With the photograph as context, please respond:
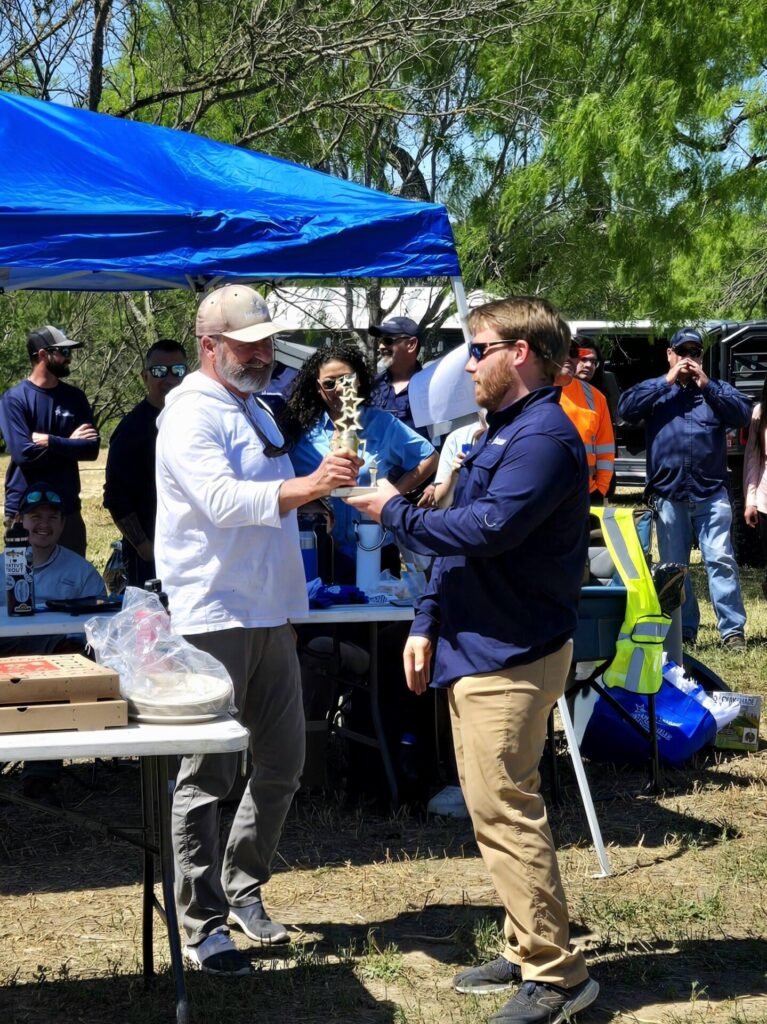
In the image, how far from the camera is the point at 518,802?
3.20m

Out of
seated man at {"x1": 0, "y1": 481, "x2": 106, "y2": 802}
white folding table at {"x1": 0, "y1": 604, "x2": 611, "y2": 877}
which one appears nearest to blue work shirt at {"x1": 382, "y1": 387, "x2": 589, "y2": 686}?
→ white folding table at {"x1": 0, "y1": 604, "x2": 611, "y2": 877}

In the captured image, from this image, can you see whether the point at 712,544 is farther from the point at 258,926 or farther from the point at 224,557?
the point at 224,557

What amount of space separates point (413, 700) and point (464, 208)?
22.1 ft

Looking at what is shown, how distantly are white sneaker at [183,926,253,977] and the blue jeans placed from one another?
4888 mm

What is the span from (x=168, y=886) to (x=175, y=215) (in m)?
2.49

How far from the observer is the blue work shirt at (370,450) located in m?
5.58

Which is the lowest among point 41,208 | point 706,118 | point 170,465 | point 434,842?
point 434,842

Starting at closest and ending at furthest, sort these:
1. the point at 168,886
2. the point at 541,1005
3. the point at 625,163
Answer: the point at 541,1005
the point at 168,886
the point at 625,163

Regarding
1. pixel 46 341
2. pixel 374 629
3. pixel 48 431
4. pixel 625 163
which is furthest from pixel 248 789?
pixel 625 163

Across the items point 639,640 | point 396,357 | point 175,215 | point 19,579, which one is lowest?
point 639,640

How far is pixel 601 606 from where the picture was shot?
527 centimetres

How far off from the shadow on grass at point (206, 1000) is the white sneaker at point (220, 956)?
27 millimetres

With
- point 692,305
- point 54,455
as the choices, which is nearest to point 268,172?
point 54,455

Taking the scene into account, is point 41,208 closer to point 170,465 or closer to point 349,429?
point 170,465
